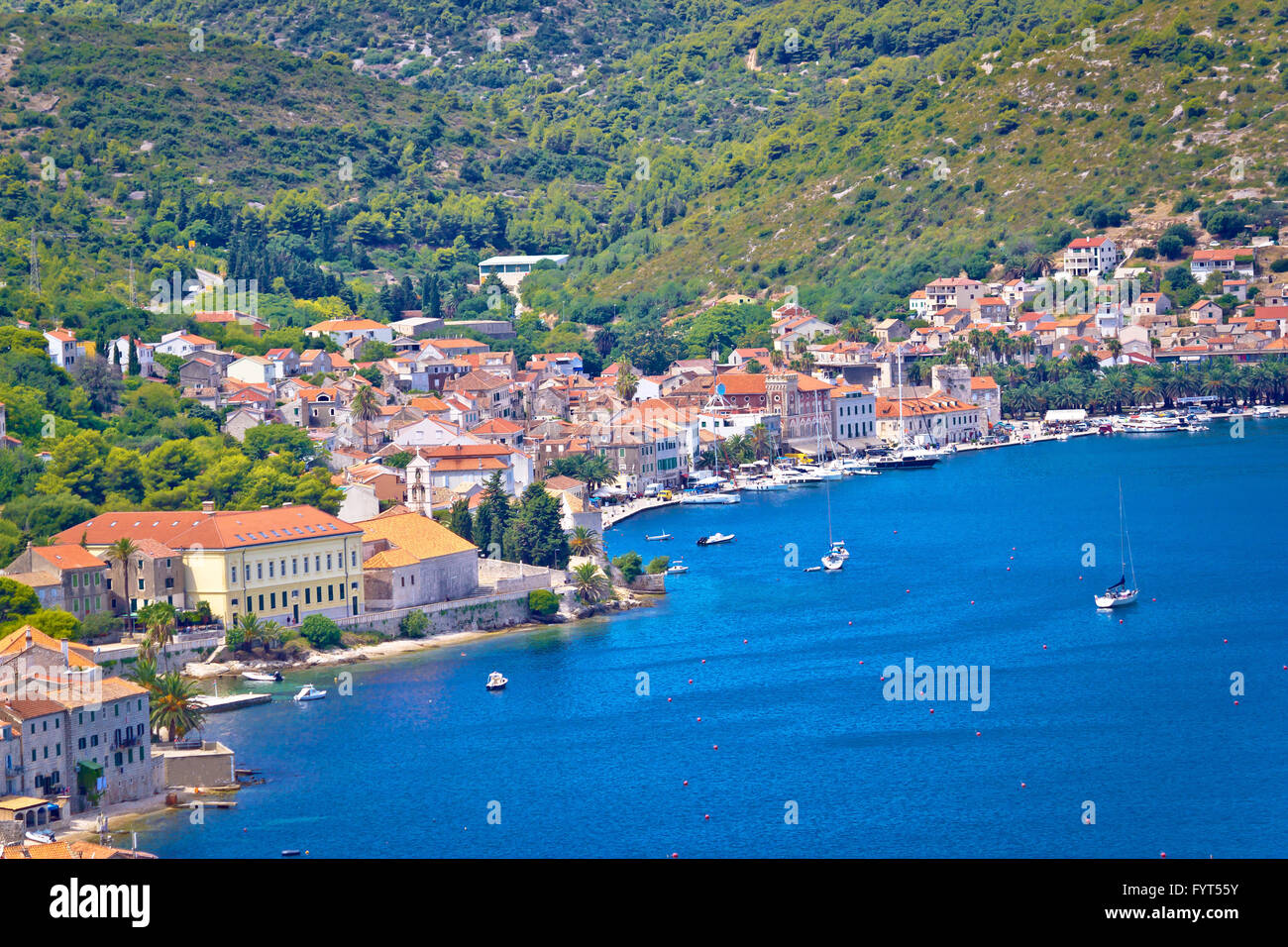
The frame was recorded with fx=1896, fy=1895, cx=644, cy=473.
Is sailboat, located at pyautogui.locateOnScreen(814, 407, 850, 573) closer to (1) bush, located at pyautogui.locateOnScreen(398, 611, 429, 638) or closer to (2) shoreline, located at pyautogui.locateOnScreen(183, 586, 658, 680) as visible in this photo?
(2) shoreline, located at pyautogui.locateOnScreen(183, 586, 658, 680)

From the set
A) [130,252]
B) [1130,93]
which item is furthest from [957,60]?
[130,252]

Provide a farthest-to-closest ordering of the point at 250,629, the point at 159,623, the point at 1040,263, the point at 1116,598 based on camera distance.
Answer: the point at 1040,263 → the point at 1116,598 → the point at 250,629 → the point at 159,623

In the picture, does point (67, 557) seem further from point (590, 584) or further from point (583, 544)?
point (583, 544)

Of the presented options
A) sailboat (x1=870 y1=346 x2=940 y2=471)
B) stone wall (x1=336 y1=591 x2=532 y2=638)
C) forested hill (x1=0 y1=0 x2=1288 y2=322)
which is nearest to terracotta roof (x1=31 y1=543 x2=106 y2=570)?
stone wall (x1=336 y1=591 x2=532 y2=638)

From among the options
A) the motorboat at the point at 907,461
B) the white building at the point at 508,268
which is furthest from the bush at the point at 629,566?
the white building at the point at 508,268

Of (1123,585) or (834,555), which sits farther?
(834,555)

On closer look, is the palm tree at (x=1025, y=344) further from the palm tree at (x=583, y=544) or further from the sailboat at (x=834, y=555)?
the palm tree at (x=583, y=544)

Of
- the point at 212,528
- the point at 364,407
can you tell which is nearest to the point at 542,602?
the point at 212,528
